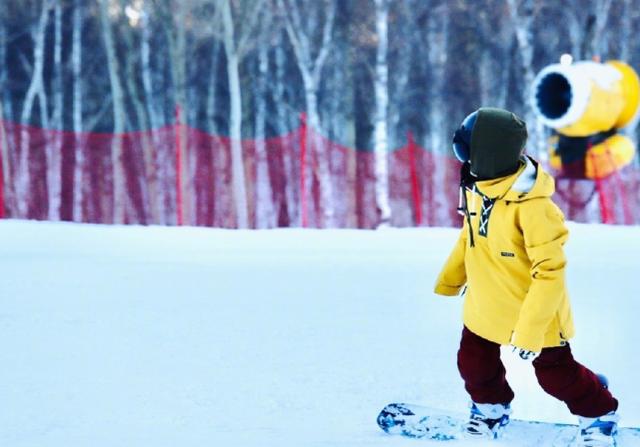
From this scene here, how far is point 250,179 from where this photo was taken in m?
14.5

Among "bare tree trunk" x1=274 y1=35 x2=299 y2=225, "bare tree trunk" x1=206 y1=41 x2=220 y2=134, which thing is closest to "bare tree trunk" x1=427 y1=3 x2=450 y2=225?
"bare tree trunk" x1=274 y1=35 x2=299 y2=225

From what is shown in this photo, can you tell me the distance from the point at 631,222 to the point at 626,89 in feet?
6.67

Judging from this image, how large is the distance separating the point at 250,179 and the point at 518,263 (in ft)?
39.4

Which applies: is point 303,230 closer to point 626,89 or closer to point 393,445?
point 626,89

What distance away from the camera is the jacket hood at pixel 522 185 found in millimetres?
2518

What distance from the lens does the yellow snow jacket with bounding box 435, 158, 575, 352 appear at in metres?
2.50

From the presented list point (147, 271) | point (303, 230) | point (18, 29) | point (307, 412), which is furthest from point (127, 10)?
point (307, 412)

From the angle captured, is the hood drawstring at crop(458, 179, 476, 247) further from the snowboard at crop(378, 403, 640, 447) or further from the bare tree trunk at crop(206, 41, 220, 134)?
the bare tree trunk at crop(206, 41, 220, 134)

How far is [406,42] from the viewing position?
78.2 ft

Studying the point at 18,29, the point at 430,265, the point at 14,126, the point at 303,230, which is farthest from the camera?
the point at 18,29

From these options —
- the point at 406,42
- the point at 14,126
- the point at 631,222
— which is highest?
the point at 406,42

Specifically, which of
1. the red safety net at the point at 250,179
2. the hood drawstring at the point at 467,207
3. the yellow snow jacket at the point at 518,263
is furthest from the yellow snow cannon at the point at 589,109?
the yellow snow jacket at the point at 518,263

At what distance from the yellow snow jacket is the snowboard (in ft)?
1.17

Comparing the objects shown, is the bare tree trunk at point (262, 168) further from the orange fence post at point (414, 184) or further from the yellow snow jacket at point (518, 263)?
the yellow snow jacket at point (518, 263)
